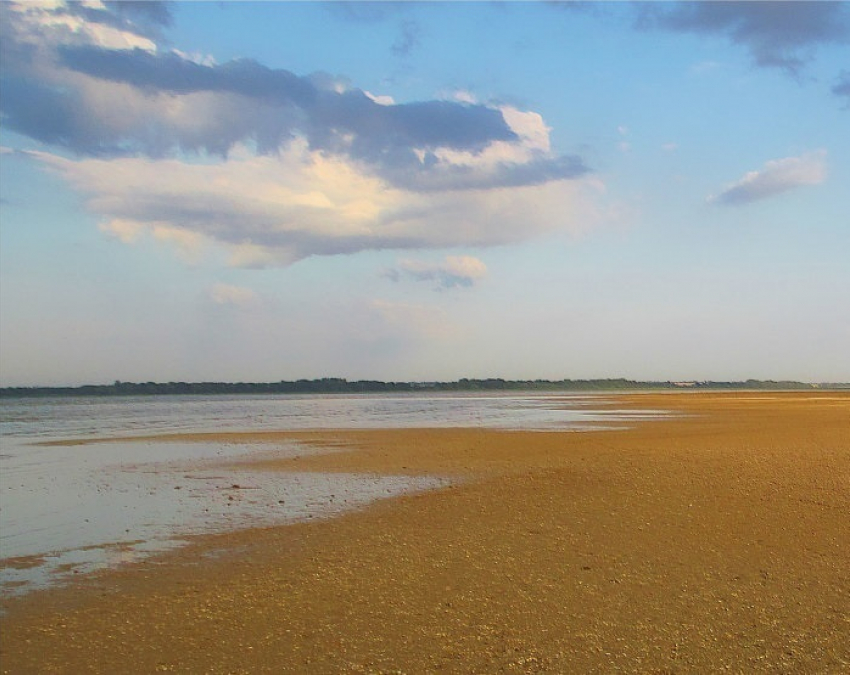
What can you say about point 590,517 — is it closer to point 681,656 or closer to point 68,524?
point 681,656

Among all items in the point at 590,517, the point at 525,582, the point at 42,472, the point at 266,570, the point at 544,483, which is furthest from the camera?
the point at 42,472

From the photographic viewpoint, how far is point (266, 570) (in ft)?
30.8

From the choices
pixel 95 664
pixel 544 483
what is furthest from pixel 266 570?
pixel 544 483

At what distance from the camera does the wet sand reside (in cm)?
643

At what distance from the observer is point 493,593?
26.8ft

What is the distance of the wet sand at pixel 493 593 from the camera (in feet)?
21.1

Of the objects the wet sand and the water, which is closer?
the wet sand

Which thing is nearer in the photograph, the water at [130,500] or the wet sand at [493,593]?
the wet sand at [493,593]

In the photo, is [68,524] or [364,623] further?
[68,524]

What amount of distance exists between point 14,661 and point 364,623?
3236mm

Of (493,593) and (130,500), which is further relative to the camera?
(130,500)

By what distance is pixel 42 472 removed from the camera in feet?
65.5

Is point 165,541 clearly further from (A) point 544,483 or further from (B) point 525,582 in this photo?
(A) point 544,483

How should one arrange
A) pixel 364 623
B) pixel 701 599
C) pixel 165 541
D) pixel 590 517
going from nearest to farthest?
pixel 364 623 < pixel 701 599 < pixel 165 541 < pixel 590 517
